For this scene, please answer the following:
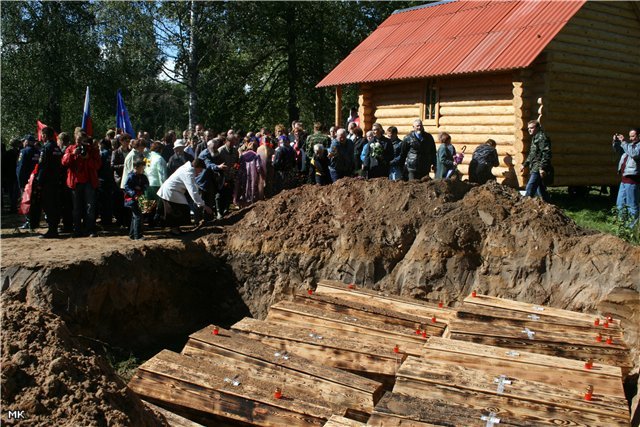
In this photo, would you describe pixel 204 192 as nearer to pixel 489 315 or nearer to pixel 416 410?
pixel 489 315

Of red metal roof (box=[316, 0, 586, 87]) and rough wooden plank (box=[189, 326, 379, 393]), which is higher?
red metal roof (box=[316, 0, 586, 87])

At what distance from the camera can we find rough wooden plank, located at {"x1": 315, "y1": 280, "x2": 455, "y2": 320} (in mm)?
8227

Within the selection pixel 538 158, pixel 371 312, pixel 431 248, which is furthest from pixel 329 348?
pixel 538 158

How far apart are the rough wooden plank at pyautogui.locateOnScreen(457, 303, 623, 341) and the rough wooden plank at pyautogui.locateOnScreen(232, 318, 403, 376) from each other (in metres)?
1.25

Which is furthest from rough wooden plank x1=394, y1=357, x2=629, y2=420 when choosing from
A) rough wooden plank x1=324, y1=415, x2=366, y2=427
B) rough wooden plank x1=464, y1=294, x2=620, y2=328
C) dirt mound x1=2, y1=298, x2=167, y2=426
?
dirt mound x1=2, y1=298, x2=167, y2=426

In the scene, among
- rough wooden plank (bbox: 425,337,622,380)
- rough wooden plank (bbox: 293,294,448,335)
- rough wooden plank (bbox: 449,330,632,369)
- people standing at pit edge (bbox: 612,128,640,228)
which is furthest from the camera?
people standing at pit edge (bbox: 612,128,640,228)

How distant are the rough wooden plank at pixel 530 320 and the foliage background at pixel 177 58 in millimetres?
18146

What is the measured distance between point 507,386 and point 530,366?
0.57m

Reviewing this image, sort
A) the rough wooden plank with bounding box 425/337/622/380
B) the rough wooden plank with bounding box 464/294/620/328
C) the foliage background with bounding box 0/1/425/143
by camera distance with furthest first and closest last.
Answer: the foliage background with bounding box 0/1/425/143 < the rough wooden plank with bounding box 464/294/620/328 < the rough wooden plank with bounding box 425/337/622/380

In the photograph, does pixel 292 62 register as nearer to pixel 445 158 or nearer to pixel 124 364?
pixel 445 158

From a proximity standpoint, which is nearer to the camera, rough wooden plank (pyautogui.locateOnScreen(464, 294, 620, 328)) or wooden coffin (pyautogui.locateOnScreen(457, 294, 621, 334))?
wooden coffin (pyautogui.locateOnScreen(457, 294, 621, 334))

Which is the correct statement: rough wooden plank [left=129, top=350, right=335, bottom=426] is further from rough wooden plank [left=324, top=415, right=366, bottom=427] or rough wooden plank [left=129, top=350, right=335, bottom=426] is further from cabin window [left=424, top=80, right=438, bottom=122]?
cabin window [left=424, top=80, right=438, bottom=122]

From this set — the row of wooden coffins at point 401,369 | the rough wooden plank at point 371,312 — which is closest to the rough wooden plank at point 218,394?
the row of wooden coffins at point 401,369

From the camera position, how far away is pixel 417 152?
1185 cm
